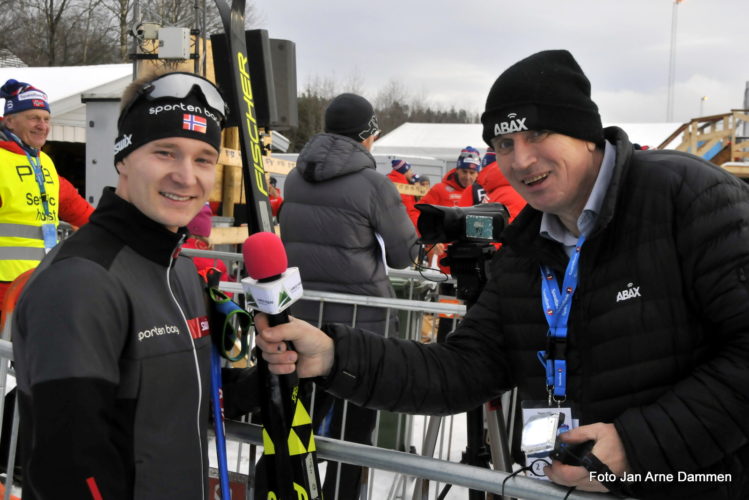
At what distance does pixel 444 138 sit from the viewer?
85.6 ft

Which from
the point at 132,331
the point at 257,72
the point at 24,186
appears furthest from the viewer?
the point at 24,186

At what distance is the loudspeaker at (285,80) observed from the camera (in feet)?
15.3

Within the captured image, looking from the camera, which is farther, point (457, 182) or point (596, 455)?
point (457, 182)

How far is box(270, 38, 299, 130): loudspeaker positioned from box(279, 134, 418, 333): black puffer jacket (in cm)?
141

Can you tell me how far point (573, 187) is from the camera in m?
1.70

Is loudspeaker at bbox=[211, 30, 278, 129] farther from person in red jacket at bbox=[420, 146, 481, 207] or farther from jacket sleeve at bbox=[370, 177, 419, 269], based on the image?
person in red jacket at bbox=[420, 146, 481, 207]

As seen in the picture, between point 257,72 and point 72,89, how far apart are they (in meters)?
9.69

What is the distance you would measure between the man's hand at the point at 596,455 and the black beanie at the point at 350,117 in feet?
7.40

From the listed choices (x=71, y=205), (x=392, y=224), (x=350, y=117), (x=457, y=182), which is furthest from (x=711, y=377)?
(x=457, y=182)

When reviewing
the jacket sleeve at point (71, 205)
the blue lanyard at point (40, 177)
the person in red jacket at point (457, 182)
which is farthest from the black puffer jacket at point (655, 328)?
the person in red jacket at point (457, 182)

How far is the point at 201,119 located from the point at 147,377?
24.3 inches

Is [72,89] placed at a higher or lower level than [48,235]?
higher

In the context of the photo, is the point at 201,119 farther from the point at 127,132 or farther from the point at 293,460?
the point at 293,460

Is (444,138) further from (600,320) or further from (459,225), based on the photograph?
(600,320)
